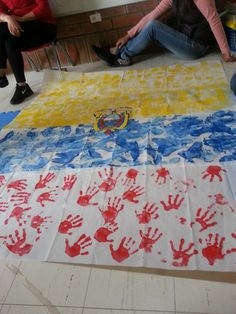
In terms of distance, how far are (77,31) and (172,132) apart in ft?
5.16

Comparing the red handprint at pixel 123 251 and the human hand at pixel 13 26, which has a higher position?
the human hand at pixel 13 26

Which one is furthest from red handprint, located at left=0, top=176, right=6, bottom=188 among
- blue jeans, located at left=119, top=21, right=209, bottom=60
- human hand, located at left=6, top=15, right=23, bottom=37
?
blue jeans, located at left=119, top=21, right=209, bottom=60

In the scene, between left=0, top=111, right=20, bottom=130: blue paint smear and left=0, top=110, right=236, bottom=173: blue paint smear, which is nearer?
left=0, top=110, right=236, bottom=173: blue paint smear

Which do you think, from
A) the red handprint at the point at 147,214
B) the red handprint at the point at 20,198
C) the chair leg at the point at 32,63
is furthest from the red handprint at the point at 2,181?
the chair leg at the point at 32,63

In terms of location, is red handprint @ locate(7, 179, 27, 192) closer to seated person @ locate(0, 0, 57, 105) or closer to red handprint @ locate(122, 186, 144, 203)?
red handprint @ locate(122, 186, 144, 203)

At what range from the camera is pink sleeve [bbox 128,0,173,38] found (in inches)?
84.5

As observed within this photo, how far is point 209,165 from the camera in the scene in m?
1.24

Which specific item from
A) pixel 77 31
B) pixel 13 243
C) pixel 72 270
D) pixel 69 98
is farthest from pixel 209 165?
pixel 77 31

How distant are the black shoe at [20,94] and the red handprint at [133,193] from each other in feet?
4.38

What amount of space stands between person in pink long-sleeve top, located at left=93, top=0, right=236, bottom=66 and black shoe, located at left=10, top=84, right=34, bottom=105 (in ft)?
2.68

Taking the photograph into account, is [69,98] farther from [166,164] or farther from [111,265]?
[111,265]

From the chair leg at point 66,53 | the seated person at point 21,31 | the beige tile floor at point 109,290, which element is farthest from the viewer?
the chair leg at point 66,53

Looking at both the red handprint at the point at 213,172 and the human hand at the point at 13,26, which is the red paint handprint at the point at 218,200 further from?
the human hand at the point at 13,26

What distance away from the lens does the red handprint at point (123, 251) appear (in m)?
0.98
